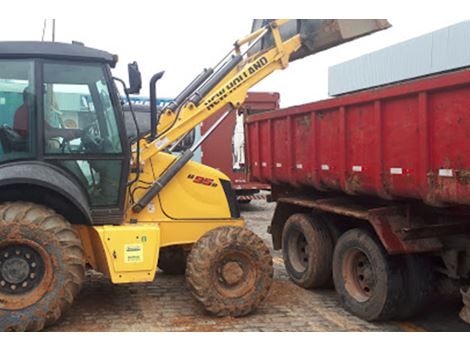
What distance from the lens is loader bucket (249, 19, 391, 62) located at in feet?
19.3

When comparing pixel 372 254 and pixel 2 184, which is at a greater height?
pixel 2 184

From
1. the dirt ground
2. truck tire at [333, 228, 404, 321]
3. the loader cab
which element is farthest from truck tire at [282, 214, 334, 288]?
the loader cab

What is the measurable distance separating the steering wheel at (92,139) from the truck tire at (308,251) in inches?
108

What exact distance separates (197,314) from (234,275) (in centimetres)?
54

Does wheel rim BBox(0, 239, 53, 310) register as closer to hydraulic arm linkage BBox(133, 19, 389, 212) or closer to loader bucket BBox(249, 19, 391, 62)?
hydraulic arm linkage BBox(133, 19, 389, 212)

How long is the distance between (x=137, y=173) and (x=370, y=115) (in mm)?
2390

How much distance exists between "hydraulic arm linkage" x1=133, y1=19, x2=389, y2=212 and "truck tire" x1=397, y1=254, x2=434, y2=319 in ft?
8.16

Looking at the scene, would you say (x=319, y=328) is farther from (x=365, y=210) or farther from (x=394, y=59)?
(x=394, y=59)

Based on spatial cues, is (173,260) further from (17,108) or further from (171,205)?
(17,108)

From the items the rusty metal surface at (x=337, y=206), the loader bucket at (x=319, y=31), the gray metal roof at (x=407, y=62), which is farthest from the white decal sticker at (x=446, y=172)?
the gray metal roof at (x=407, y=62)

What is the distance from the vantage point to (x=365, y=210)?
16.8ft

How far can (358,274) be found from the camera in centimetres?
521

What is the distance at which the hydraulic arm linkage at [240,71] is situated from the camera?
18.1ft

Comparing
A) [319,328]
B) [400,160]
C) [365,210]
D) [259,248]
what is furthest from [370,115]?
[319,328]
